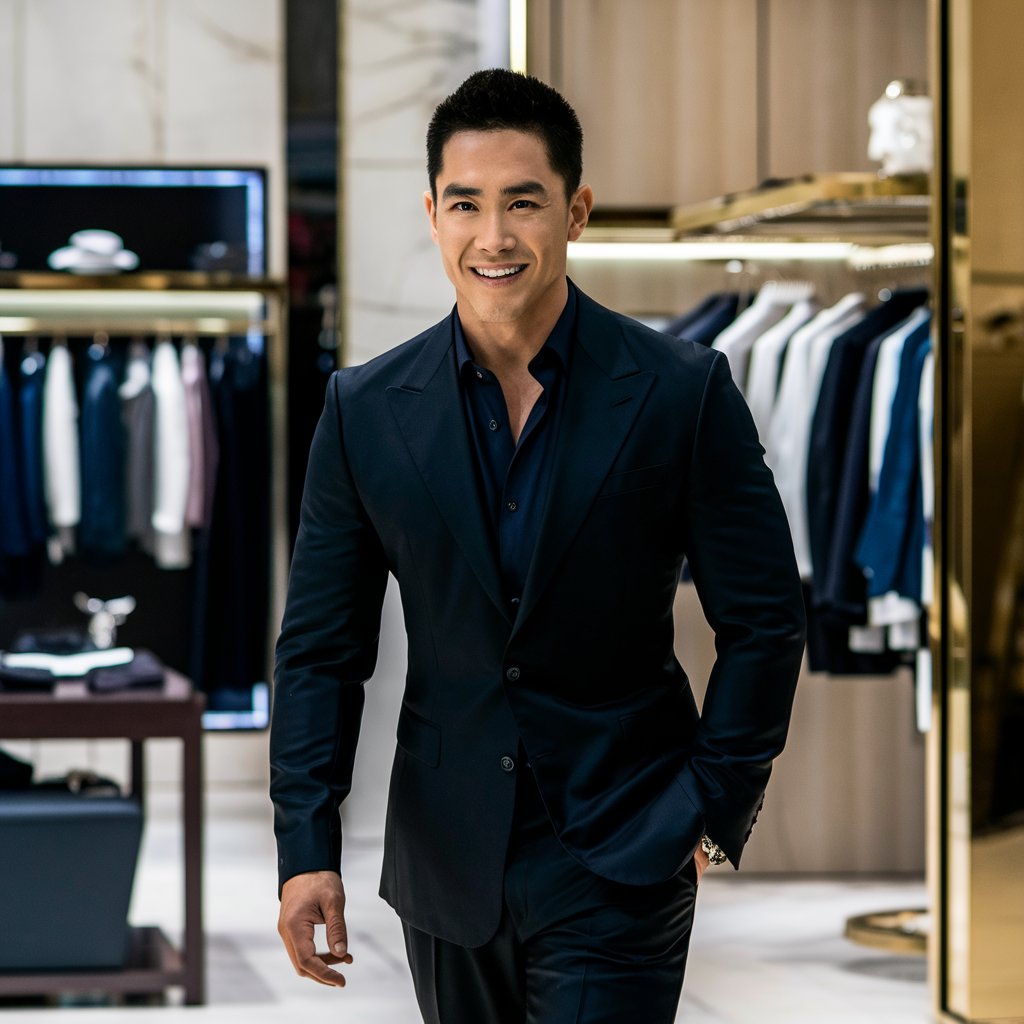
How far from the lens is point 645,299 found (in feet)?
18.0

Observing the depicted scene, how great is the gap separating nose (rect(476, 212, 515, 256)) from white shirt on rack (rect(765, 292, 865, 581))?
3.25m

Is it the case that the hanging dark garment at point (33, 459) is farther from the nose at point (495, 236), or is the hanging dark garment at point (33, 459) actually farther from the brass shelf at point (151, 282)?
the nose at point (495, 236)

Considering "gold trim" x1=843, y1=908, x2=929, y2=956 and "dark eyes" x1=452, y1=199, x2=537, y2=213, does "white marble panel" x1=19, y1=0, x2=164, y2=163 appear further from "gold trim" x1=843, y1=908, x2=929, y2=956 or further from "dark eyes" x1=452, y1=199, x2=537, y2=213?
"dark eyes" x1=452, y1=199, x2=537, y2=213

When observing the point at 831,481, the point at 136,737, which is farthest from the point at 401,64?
the point at 136,737

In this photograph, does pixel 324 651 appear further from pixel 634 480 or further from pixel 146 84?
pixel 146 84

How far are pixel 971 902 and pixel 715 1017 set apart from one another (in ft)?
2.19

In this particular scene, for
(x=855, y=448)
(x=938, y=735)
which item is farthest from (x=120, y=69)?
(x=938, y=735)

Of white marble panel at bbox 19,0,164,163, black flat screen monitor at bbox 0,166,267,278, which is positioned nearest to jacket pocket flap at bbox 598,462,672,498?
black flat screen monitor at bbox 0,166,267,278

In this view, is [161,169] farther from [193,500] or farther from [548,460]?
[548,460]

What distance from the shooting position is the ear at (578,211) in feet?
5.68

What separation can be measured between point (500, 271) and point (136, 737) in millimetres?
2692

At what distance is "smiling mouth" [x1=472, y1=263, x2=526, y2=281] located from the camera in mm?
1664

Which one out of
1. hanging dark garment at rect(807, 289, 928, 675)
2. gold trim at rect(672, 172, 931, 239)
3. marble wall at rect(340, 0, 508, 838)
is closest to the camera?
gold trim at rect(672, 172, 931, 239)

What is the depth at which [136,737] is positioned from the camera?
4.09 m
